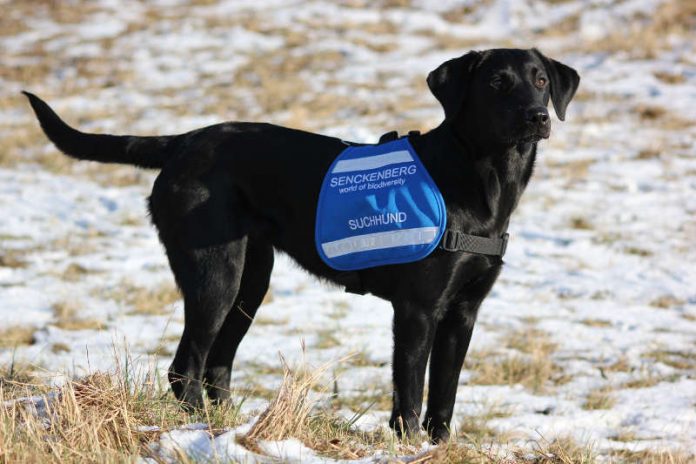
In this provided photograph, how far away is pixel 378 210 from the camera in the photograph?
12.0ft

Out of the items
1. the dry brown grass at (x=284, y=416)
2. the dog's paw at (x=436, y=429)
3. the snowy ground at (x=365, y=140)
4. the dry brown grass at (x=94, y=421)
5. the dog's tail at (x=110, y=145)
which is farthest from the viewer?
the snowy ground at (x=365, y=140)

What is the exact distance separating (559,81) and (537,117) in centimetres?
54

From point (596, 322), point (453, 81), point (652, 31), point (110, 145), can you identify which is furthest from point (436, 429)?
point (652, 31)

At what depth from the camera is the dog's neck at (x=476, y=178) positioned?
11.7 feet

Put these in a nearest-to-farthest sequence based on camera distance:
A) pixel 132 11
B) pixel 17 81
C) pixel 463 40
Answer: pixel 17 81 < pixel 463 40 < pixel 132 11

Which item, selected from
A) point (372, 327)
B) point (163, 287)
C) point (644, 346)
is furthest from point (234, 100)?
point (644, 346)

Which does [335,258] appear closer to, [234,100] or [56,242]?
[56,242]

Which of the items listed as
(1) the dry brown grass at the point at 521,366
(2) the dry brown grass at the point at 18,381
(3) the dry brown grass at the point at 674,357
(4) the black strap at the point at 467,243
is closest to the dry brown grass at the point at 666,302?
(3) the dry brown grass at the point at 674,357

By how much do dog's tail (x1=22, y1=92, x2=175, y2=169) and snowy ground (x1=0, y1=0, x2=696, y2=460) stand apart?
0.91 meters

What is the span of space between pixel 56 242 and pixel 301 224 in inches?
182

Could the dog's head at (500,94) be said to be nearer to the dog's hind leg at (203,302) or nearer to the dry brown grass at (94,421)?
the dog's hind leg at (203,302)

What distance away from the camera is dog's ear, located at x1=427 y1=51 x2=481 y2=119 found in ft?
12.0

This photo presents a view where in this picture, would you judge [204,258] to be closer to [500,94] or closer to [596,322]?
[500,94]

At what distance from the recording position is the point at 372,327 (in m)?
6.00
